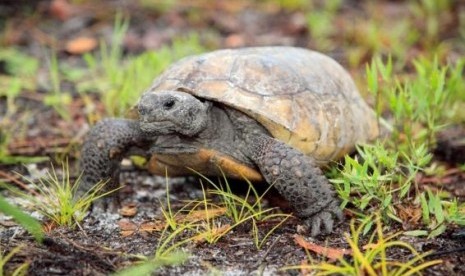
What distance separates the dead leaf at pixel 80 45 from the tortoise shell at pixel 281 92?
140 inches

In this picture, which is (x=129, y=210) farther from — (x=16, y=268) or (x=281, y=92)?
(x=281, y=92)

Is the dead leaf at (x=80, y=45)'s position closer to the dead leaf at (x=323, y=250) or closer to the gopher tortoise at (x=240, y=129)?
the gopher tortoise at (x=240, y=129)

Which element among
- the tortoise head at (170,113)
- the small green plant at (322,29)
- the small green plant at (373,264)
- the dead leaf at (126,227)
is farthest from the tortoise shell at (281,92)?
the small green plant at (322,29)

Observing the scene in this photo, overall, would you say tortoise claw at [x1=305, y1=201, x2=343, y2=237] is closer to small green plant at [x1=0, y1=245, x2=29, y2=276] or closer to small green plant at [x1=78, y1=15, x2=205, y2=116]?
small green plant at [x1=0, y1=245, x2=29, y2=276]

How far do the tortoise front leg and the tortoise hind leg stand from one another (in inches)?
35.5

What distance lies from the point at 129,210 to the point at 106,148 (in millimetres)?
404

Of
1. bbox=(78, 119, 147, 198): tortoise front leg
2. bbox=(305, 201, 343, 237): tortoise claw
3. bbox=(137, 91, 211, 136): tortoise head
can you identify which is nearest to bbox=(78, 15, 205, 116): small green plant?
bbox=(78, 119, 147, 198): tortoise front leg

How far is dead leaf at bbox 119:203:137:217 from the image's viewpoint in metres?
3.22

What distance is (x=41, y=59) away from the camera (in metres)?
6.54

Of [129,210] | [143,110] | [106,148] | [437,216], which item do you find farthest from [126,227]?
[437,216]

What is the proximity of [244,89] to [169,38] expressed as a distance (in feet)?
14.0

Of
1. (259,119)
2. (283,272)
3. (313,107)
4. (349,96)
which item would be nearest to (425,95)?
(349,96)

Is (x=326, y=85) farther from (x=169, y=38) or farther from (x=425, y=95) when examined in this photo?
(x=169, y=38)

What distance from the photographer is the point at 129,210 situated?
3.28 m
